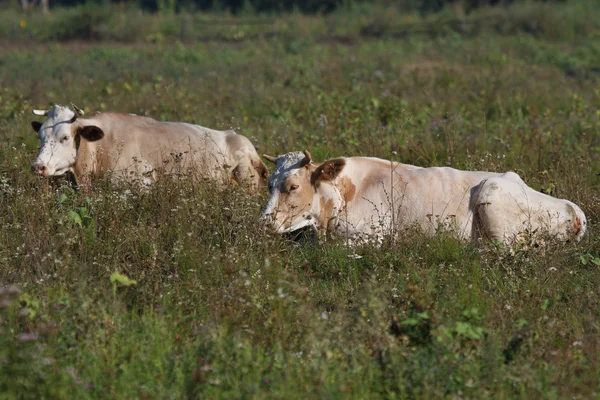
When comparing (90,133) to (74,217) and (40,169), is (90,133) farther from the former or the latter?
(74,217)

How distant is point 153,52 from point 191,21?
39.0 feet

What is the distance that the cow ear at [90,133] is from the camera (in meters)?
9.66

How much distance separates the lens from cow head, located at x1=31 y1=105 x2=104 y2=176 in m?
9.51

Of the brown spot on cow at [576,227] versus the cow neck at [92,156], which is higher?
the brown spot on cow at [576,227]

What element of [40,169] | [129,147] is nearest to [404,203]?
[129,147]

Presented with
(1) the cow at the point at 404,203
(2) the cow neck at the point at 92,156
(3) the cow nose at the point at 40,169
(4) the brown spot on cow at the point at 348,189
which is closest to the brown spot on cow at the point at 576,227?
(1) the cow at the point at 404,203

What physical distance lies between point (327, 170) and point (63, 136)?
3287 mm

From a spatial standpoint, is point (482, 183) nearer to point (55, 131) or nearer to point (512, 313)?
point (512, 313)

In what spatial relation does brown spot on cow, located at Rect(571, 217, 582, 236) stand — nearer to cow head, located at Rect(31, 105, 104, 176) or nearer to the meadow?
the meadow

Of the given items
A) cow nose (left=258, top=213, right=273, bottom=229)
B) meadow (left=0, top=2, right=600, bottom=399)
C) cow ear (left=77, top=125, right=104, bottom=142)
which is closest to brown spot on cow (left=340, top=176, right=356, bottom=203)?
meadow (left=0, top=2, right=600, bottom=399)

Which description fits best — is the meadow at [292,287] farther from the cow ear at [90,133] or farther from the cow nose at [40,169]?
the cow ear at [90,133]

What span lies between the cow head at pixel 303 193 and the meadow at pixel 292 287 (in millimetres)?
214

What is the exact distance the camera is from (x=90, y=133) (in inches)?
383

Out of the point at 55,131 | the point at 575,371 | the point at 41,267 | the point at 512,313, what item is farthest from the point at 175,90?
the point at 575,371
